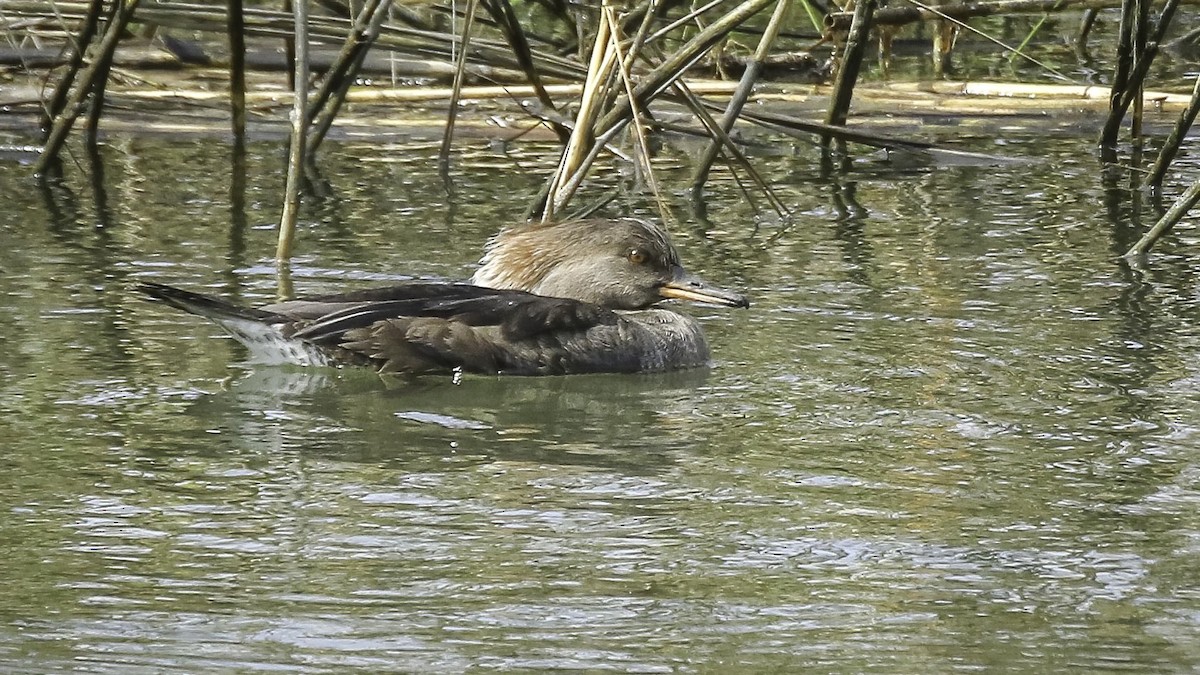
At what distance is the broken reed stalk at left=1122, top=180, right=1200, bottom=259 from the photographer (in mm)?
7406

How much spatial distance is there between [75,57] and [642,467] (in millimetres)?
5017

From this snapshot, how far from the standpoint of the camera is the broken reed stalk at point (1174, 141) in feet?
27.2

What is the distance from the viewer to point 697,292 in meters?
7.49

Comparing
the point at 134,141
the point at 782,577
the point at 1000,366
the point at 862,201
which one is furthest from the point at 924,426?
the point at 134,141

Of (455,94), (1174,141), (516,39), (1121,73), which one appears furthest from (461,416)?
(1121,73)

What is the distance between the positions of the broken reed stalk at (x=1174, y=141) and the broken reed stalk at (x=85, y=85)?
15.1 ft

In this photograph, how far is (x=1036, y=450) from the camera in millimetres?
5789

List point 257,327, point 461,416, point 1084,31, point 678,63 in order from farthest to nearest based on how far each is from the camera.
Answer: point 1084,31 < point 678,63 < point 257,327 < point 461,416

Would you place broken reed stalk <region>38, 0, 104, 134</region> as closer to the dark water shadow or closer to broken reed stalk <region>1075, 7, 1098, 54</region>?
the dark water shadow

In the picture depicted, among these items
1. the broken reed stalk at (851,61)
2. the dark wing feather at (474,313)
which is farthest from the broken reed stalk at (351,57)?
the broken reed stalk at (851,61)

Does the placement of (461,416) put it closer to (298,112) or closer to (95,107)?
(298,112)

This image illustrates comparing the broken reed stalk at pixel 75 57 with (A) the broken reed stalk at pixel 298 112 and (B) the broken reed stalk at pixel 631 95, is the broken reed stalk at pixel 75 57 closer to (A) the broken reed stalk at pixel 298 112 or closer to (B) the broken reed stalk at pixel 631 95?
(A) the broken reed stalk at pixel 298 112

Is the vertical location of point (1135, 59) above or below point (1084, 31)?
above

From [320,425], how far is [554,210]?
2155 millimetres
